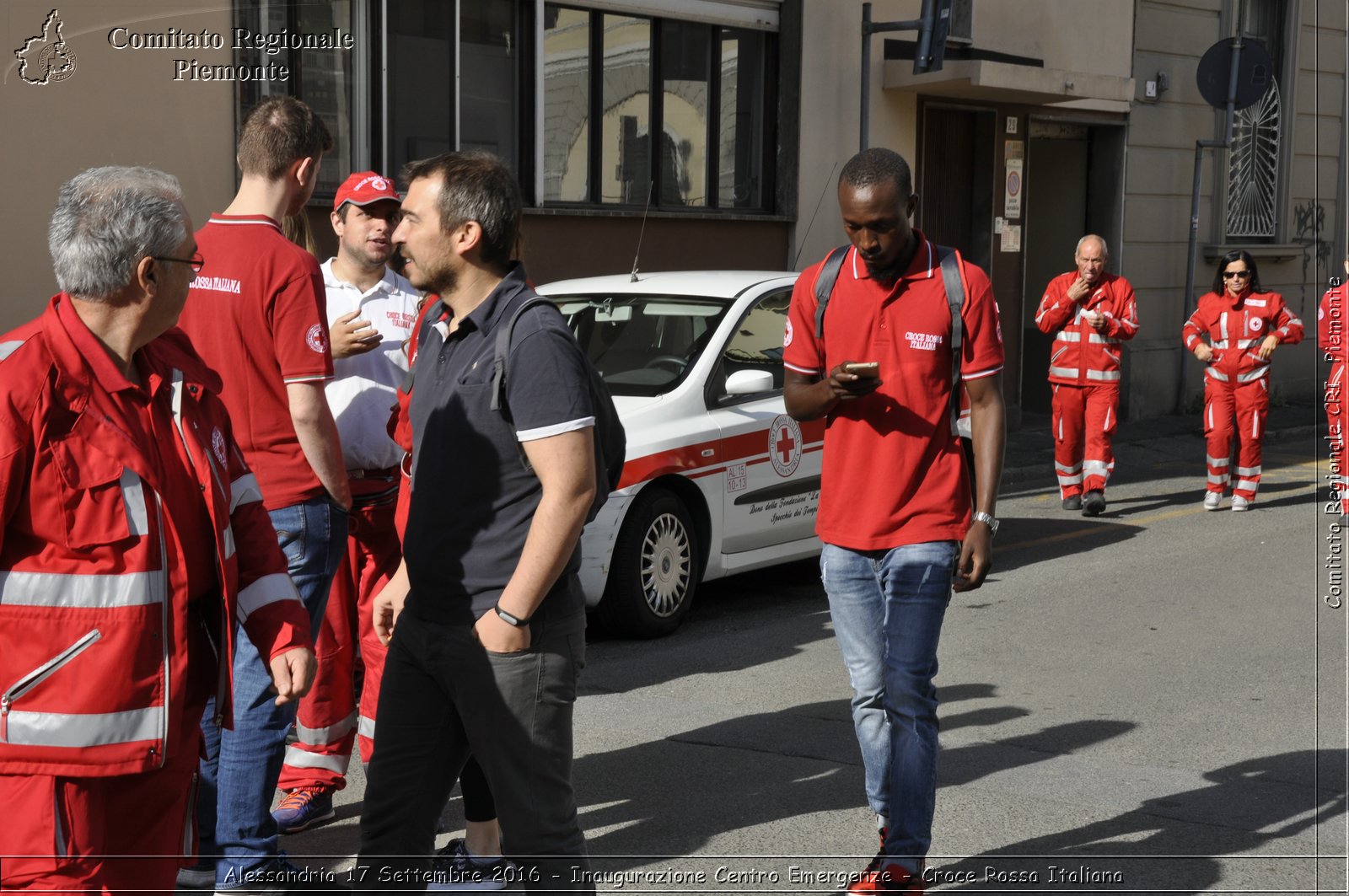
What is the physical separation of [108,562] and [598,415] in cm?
111

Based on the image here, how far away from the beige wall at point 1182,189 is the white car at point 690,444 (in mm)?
10414

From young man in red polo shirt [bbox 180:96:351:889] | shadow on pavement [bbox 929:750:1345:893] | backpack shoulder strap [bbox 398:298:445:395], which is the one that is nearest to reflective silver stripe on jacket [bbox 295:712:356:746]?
young man in red polo shirt [bbox 180:96:351:889]

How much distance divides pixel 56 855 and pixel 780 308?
20.6 ft

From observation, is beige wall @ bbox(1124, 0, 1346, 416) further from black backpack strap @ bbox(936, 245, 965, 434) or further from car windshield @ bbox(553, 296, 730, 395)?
black backpack strap @ bbox(936, 245, 965, 434)

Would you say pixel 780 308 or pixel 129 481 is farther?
pixel 780 308

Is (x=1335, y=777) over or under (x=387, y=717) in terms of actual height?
under

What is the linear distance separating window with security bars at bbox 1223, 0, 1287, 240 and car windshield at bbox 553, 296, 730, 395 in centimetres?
1332

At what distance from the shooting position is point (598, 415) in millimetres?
3357

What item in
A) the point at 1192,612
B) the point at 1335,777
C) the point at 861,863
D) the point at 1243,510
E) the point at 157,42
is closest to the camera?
the point at 861,863

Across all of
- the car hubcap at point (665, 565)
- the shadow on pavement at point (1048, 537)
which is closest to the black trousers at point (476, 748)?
the car hubcap at point (665, 565)

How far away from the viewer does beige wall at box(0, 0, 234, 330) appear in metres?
9.12

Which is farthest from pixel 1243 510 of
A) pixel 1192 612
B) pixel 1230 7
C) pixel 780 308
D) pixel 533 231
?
pixel 1230 7

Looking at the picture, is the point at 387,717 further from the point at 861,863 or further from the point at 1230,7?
the point at 1230,7

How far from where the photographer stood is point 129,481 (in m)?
2.70
